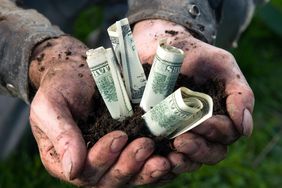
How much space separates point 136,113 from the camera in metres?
1.28

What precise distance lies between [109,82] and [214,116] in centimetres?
20

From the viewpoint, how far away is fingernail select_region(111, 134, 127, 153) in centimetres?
116

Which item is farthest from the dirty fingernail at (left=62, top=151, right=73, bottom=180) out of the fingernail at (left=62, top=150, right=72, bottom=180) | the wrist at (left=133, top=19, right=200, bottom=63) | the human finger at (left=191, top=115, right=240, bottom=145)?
the wrist at (left=133, top=19, right=200, bottom=63)

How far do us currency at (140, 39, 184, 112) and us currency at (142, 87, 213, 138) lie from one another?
0.03 meters

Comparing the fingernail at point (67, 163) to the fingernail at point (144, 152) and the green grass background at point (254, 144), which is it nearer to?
the fingernail at point (144, 152)

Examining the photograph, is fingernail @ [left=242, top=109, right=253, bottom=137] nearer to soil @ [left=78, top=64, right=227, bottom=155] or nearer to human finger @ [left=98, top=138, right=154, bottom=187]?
soil @ [left=78, top=64, right=227, bottom=155]

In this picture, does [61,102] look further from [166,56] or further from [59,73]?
[166,56]

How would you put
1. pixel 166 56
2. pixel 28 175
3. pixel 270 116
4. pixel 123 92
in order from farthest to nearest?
pixel 270 116, pixel 28 175, pixel 123 92, pixel 166 56

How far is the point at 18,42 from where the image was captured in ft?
4.76

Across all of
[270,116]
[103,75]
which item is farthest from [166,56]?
[270,116]

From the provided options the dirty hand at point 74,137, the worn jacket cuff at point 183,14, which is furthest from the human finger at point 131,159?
the worn jacket cuff at point 183,14

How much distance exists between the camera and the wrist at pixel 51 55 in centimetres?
139

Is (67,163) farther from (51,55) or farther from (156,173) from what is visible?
(51,55)

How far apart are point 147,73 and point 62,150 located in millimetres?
267
